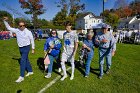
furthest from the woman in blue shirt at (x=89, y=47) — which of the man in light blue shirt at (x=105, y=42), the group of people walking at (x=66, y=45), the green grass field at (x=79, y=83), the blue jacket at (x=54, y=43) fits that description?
the blue jacket at (x=54, y=43)

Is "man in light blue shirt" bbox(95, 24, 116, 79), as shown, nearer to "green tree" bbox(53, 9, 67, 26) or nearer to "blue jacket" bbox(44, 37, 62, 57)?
"blue jacket" bbox(44, 37, 62, 57)

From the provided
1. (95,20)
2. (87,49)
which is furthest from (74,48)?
(95,20)

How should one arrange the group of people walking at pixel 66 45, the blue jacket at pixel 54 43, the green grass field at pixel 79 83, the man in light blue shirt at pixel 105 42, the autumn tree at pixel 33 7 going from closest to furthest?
1. the green grass field at pixel 79 83
2. the group of people walking at pixel 66 45
3. the man in light blue shirt at pixel 105 42
4. the blue jacket at pixel 54 43
5. the autumn tree at pixel 33 7

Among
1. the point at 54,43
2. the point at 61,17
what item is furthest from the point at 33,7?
the point at 54,43

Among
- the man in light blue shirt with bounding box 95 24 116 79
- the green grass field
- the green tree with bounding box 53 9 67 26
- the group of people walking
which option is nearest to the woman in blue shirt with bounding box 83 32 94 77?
the group of people walking

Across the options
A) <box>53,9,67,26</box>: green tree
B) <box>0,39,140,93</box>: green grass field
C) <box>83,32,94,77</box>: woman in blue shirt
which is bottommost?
<box>0,39,140,93</box>: green grass field

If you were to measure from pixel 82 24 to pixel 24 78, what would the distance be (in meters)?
87.2

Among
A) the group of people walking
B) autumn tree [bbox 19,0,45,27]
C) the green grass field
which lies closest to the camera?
the green grass field

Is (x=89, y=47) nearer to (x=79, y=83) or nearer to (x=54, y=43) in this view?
(x=54, y=43)

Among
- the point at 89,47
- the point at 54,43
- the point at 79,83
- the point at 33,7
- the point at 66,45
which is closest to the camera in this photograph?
the point at 79,83

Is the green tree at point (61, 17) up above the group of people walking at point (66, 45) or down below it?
above

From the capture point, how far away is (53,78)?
8.10 meters

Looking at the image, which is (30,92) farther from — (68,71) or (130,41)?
(130,41)

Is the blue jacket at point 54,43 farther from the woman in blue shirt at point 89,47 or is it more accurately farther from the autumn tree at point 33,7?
the autumn tree at point 33,7
